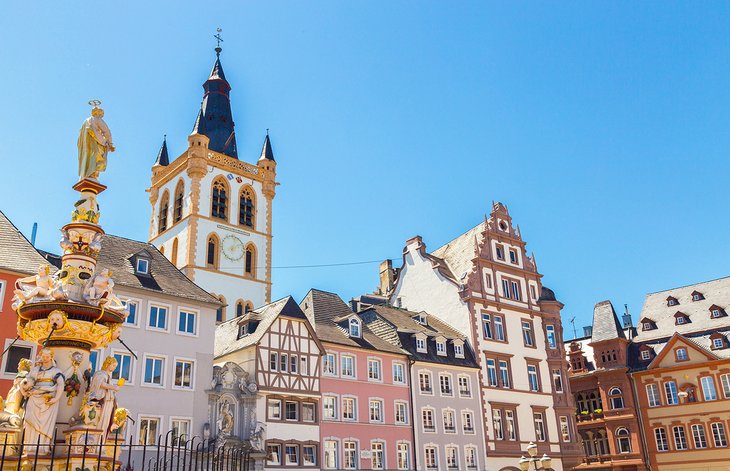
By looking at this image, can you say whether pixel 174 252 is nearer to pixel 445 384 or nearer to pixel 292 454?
pixel 445 384

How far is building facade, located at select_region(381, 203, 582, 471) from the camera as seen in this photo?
159 ft

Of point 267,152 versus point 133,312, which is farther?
point 267,152

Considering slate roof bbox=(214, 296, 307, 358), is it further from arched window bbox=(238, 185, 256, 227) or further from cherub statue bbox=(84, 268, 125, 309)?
arched window bbox=(238, 185, 256, 227)

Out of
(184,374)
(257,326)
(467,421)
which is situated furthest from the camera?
(467,421)

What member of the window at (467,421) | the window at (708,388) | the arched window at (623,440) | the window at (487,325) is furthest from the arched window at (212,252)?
the window at (708,388)

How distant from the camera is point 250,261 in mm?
66688

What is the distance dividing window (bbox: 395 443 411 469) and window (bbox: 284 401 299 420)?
753 cm

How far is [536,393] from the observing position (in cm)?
5044

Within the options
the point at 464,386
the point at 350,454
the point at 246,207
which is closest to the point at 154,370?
the point at 350,454

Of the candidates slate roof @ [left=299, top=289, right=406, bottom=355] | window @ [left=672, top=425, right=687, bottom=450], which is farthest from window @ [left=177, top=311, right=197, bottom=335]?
window @ [left=672, top=425, right=687, bottom=450]

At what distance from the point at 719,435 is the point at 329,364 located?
105ft

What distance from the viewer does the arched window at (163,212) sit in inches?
2734

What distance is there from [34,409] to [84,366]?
1.50 meters

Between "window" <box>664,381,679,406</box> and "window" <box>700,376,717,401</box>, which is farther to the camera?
"window" <box>664,381,679,406</box>
